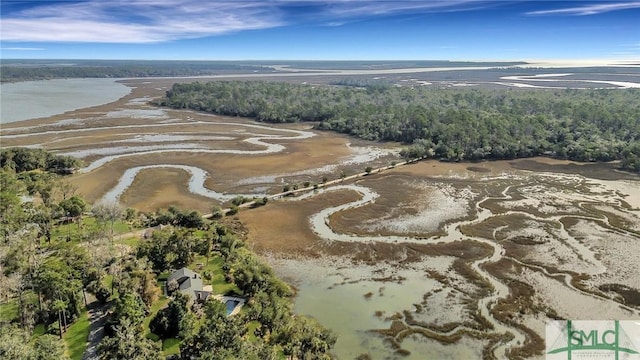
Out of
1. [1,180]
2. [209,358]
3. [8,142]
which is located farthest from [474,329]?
[8,142]

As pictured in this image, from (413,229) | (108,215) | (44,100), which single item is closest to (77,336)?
(108,215)

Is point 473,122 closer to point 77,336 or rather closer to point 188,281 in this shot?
point 188,281

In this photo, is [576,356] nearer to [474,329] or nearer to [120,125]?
[474,329]

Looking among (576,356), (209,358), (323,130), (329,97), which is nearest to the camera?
(209,358)

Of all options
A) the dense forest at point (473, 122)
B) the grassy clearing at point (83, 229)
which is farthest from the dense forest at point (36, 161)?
the dense forest at point (473, 122)

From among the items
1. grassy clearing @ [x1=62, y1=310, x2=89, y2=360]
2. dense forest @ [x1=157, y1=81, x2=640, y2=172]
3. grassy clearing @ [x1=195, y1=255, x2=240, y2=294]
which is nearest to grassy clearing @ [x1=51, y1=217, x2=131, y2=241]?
grassy clearing @ [x1=195, y1=255, x2=240, y2=294]

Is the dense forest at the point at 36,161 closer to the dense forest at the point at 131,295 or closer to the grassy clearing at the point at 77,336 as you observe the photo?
the dense forest at the point at 131,295
